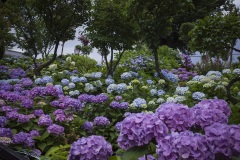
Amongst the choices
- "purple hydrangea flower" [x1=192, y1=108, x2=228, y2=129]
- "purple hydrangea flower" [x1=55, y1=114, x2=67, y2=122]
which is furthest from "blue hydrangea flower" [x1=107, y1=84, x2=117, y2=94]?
"purple hydrangea flower" [x1=192, y1=108, x2=228, y2=129]

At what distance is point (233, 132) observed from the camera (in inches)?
57.6

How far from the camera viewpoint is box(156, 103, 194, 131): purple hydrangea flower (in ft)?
5.61

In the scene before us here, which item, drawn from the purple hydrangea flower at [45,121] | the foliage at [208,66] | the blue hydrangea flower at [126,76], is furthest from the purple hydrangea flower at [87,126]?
the foliage at [208,66]

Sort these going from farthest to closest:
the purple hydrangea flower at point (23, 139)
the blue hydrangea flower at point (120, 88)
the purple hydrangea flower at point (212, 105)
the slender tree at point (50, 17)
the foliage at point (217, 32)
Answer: the slender tree at point (50, 17) → the blue hydrangea flower at point (120, 88) → the foliage at point (217, 32) → the purple hydrangea flower at point (23, 139) → the purple hydrangea flower at point (212, 105)

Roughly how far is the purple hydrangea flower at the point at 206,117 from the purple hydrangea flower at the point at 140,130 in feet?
0.96

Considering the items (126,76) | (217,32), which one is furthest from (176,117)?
(126,76)

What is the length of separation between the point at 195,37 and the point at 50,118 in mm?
2877

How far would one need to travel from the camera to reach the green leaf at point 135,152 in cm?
152

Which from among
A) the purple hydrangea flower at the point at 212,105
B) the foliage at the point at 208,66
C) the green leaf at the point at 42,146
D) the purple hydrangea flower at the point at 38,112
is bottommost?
the green leaf at the point at 42,146

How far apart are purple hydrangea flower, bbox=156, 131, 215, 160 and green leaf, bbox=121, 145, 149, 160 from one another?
0.48ft

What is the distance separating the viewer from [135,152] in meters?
1.56

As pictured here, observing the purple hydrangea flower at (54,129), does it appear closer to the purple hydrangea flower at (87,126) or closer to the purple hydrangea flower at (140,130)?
the purple hydrangea flower at (87,126)

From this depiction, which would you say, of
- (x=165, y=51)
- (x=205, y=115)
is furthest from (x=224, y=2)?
(x=205, y=115)

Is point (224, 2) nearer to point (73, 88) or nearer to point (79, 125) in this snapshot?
point (73, 88)
